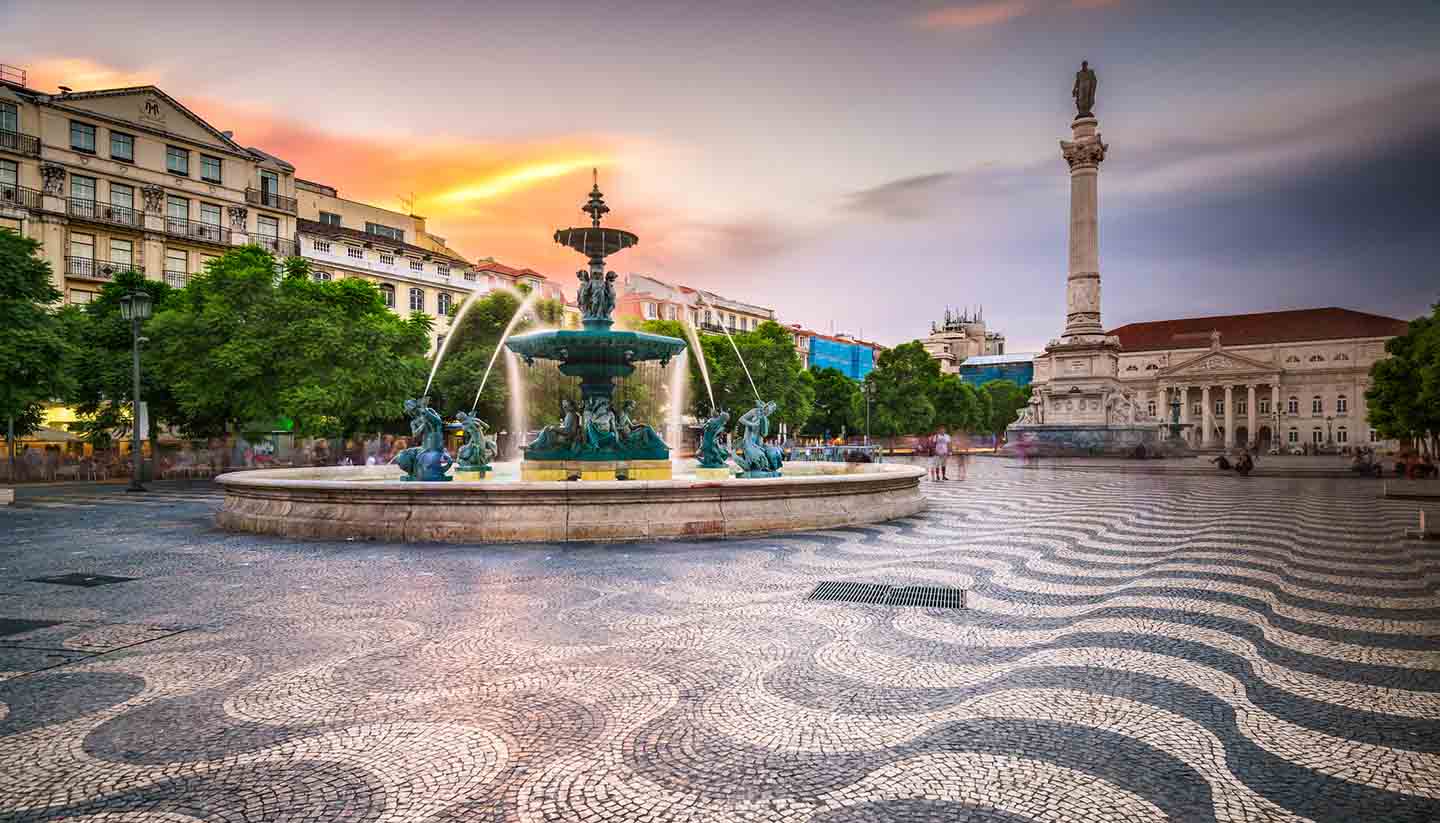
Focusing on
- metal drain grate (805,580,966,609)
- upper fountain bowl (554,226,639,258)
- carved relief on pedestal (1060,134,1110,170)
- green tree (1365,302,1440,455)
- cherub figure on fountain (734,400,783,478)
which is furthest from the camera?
carved relief on pedestal (1060,134,1110,170)

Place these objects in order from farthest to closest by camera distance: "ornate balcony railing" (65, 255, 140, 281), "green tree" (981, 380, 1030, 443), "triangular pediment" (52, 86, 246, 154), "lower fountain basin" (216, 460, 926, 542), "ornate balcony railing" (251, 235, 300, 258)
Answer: "green tree" (981, 380, 1030, 443) → "ornate balcony railing" (251, 235, 300, 258) → "triangular pediment" (52, 86, 246, 154) → "ornate balcony railing" (65, 255, 140, 281) → "lower fountain basin" (216, 460, 926, 542)

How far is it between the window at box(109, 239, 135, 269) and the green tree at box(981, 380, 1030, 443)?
8914cm

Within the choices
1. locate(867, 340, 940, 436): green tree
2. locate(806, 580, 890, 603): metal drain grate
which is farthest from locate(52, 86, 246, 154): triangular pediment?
locate(867, 340, 940, 436): green tree

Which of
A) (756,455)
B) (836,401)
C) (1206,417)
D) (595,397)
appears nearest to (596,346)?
(595,397)

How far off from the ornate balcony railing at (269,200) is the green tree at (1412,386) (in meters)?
61.2

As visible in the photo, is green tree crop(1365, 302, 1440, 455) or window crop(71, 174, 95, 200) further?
window crop(71, 174, 95, 200)

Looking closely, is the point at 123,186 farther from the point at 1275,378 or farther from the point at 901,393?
the point at 1275,378

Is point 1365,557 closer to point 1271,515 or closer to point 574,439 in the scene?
point 1271,515

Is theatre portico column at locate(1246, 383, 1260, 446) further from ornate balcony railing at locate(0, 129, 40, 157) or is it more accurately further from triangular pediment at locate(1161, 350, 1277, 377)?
ornate balcony railing at locate(0, 129, 40, 157)

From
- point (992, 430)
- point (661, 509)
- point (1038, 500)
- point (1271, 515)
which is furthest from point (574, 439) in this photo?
point (992, 430)

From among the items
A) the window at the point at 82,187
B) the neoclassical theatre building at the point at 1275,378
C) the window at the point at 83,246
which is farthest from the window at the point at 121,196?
the neoclassical theatre building at the point at 1275,378

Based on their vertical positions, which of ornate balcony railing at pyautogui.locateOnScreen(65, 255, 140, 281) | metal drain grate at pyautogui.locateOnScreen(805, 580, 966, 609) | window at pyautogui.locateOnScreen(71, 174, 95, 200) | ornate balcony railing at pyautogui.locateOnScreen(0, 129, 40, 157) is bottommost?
metal drain grate at pyautogui.locateOnScreen(805, 580, 966, 609)

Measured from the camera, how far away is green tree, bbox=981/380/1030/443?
101m

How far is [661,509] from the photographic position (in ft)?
37.5
